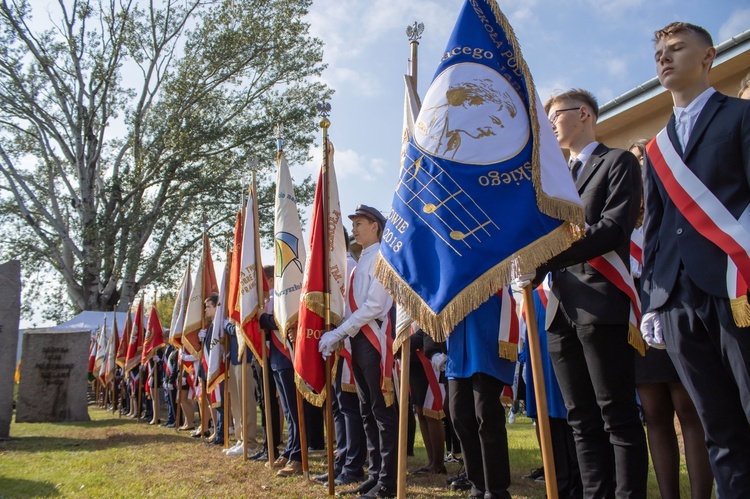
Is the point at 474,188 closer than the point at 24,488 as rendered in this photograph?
Yes

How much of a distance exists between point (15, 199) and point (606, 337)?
26.1 metres

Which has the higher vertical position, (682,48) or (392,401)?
(682,48)

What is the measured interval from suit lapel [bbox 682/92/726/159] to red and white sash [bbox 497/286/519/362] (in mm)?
1702

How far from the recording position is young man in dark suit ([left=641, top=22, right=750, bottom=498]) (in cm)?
215

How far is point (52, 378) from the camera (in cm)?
1389

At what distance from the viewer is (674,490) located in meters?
3.13

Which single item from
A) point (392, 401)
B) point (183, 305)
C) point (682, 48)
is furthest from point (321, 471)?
point (183, 305)

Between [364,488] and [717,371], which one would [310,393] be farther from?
[717,371]

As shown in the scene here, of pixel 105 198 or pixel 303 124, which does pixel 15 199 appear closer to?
pixel 105 198

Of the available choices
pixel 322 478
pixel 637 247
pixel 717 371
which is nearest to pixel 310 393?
pixel 322 478

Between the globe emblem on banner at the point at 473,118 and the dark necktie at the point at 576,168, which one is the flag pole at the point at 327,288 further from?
the dark necktie at the point at 576,168

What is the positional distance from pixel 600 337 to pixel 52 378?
1400cm

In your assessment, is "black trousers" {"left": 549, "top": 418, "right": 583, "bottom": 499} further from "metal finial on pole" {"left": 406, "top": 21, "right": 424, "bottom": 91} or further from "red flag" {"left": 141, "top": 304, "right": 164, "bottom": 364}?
"red flag" {"left": 141, "top": 304, "right": 164, "bottom": 364}

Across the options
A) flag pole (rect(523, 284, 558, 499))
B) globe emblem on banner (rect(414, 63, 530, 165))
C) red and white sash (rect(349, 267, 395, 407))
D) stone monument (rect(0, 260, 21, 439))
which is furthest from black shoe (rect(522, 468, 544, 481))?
stone monument (rect(0, 260, 21, 439))
